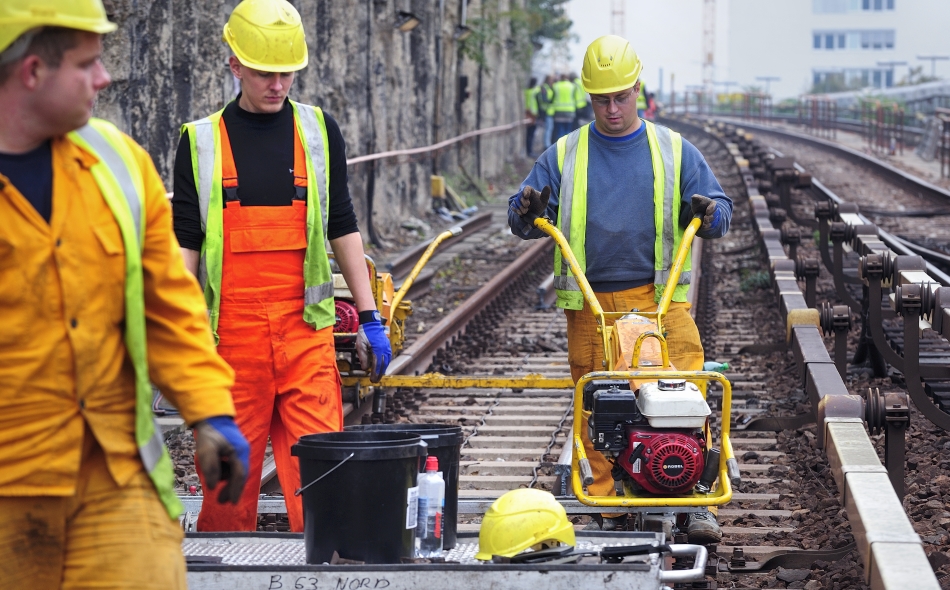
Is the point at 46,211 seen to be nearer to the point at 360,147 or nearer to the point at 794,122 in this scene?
the point at 360,147

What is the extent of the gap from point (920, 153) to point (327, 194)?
28672mm

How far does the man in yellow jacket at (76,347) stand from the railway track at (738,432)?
6.84ft

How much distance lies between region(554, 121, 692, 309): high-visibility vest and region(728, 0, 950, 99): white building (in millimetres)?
84789

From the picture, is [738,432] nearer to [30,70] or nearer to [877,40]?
[30,70]

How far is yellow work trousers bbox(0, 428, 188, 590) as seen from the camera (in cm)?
274

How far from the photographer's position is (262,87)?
4285 mm

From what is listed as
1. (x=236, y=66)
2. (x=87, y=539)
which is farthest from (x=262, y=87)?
(x=87, y=539)

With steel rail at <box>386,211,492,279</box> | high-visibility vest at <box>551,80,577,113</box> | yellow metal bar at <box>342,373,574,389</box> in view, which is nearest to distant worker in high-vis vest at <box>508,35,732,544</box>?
yellow metal bar at <box>342,373,574,389</box>

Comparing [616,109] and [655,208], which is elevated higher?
[616,109]

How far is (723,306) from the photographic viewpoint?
11.8m

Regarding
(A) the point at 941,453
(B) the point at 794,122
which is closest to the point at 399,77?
(A) the point at 941,453

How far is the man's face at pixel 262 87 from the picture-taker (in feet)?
14.0

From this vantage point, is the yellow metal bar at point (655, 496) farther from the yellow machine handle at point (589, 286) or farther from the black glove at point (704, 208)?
the black glove at point (704, 208)

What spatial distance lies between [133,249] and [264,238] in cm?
152
